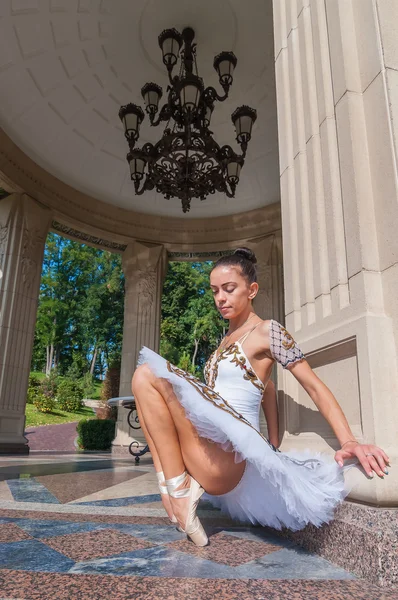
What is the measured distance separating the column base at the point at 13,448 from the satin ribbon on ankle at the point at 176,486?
24.5ft

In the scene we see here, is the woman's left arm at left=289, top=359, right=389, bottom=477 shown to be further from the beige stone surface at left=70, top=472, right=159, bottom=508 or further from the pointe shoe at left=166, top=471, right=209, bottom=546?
the beige stone surface at left=70, top=472, right=159, bottom=508

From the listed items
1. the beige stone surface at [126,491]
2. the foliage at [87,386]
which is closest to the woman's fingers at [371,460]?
the beige stone surface at [126,491]

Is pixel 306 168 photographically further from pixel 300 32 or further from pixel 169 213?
pixel 169 213

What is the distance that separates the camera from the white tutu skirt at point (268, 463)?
1.33 meters

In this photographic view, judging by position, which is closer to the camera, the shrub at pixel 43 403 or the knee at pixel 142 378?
the knee at pixel 142 378

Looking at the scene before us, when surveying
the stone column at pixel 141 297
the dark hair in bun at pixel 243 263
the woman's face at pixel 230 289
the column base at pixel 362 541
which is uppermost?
the stone column at pixel 141 297

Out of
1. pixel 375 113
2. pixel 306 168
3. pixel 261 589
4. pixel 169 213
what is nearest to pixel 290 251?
pixel 306 168

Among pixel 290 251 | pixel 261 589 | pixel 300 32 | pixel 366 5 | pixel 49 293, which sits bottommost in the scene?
pixel 261 589

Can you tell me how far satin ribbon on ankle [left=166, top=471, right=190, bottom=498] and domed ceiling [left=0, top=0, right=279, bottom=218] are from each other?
7.11 meters

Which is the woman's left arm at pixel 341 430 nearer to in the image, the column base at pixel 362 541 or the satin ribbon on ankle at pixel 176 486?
the column base at pixel 362 541

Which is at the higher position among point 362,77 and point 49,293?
point 49,293

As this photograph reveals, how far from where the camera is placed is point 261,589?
41.1 inches

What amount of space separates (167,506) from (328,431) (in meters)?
0.70

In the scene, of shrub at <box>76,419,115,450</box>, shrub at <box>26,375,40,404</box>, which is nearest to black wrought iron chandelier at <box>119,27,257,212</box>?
shrub at <box>76,419,115,450</box>
